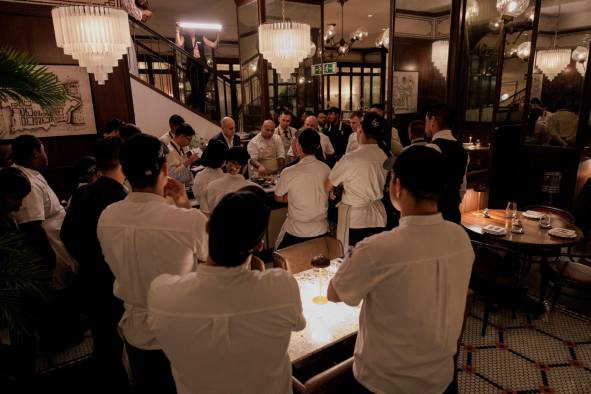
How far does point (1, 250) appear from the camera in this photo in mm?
1624

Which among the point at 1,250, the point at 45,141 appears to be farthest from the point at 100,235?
the point at 45,141

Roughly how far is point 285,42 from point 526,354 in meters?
3.61

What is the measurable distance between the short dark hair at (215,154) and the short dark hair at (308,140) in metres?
0.65

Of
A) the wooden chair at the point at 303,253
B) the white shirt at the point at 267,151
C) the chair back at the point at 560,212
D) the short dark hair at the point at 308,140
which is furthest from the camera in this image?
the white shirt at the point at 267,151

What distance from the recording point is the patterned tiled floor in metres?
2.81

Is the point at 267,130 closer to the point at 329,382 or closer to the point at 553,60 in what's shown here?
the point at 329,382

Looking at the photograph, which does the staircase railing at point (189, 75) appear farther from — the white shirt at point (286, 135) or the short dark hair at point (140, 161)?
the short dark hair at point (140, 161)

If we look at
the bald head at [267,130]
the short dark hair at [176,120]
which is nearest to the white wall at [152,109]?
the short dark hair at [176,120]

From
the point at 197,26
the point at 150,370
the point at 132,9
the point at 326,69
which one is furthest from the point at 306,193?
the point at 197,26

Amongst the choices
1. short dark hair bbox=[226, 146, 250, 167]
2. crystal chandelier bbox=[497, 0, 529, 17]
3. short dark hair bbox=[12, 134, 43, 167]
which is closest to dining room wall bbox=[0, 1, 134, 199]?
short dark hair bbox=[12, 134, 43, 167]

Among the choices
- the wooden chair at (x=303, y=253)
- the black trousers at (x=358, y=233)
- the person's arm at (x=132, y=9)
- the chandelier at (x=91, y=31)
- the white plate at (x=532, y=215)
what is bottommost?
the black trousers at (x=358, y=233)

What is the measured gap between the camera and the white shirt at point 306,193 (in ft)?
10.6

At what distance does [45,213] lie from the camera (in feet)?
9.89

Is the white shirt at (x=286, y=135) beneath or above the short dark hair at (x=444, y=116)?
beneath
